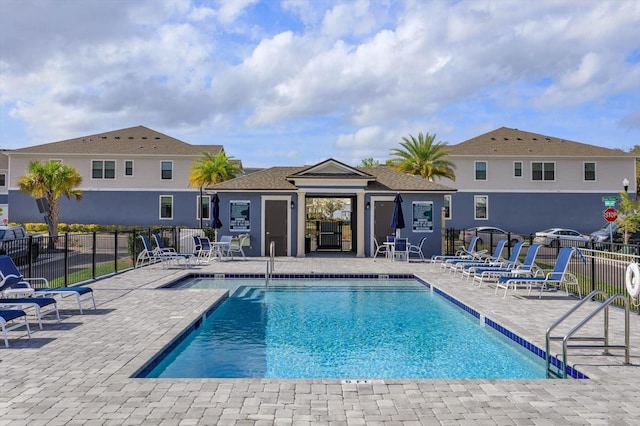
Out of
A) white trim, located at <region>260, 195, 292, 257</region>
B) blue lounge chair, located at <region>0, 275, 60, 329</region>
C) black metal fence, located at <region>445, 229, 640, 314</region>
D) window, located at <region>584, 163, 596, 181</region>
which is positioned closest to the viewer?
blue lounge chair, located at <region>0, 275, 60, 329</region>

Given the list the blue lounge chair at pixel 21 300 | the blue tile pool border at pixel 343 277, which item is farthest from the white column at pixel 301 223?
the blue lounge chair at pixel 21 300

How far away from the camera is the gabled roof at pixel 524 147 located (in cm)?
3716

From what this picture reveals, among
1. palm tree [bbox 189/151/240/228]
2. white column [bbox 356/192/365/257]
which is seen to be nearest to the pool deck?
white column [bbox 356/192/365/257]

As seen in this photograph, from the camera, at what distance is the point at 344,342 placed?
8.57 m

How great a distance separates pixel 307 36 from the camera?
14.5m

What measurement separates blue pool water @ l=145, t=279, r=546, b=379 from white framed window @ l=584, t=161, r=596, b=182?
29453mm

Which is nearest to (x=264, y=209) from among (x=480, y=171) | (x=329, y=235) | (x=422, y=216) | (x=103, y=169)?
(x=329, y=235)

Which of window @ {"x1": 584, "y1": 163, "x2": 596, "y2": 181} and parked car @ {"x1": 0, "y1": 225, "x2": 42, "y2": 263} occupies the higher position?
window @ {"x1": 584, "y1": 163, "x2": 596, "y2": 181}

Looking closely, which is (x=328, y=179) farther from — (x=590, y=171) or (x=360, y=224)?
(x=590, y=171)

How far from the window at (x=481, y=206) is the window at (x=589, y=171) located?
23.6ft

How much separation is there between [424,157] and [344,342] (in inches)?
1113

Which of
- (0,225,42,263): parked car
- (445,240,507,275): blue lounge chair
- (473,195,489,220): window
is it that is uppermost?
(473,195,489,220): window

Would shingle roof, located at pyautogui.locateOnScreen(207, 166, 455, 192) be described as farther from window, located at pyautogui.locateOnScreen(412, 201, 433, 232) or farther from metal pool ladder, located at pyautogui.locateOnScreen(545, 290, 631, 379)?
metal pool ladder, located at pyautogui.locateOnScreen(545, 290, 631, 379)

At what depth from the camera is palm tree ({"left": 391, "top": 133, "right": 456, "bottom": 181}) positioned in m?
34.9
